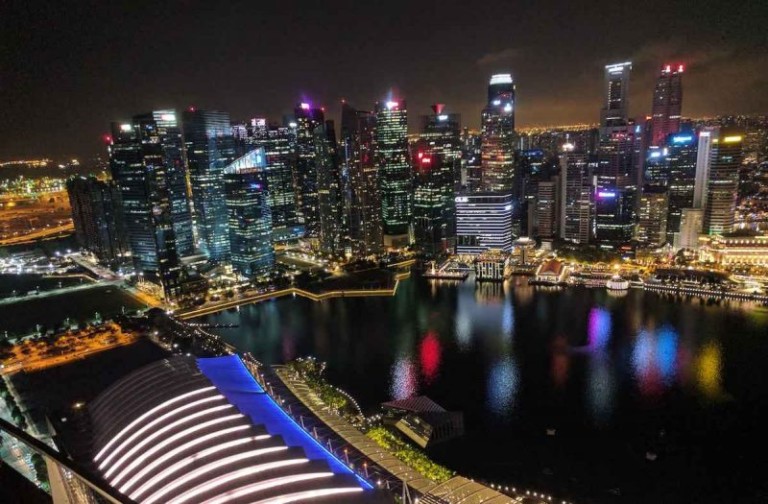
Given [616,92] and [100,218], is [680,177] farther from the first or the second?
[100,218]

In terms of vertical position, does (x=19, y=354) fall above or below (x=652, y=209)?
below

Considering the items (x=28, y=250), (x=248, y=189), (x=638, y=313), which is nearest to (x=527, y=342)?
(x=638, y=313)

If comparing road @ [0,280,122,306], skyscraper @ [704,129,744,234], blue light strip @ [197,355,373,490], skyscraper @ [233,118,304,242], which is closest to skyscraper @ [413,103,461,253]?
skyscraper @ [233,118,304,242]

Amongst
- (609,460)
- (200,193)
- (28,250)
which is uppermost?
(200,193)

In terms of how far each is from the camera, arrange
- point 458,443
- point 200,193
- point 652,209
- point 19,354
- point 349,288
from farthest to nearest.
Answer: point 200,193, point 652,209, point 349,288, point 19,354, point 458,443

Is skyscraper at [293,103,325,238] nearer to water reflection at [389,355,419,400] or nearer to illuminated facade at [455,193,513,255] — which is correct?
illuminated facade at [455,193,513,255]

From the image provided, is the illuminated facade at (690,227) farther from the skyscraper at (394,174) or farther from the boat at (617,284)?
the skyscraper at (394,174)

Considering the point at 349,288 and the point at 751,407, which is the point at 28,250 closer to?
the point at 349,288

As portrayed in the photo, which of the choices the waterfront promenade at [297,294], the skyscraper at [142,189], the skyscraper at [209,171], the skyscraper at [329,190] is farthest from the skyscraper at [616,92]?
the skyscraper at [142,189]
